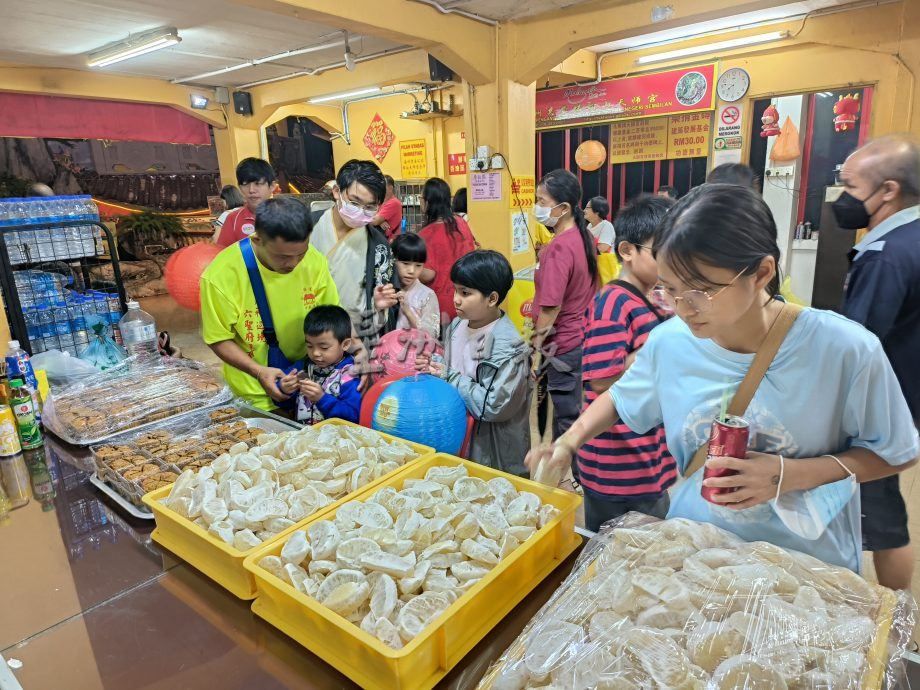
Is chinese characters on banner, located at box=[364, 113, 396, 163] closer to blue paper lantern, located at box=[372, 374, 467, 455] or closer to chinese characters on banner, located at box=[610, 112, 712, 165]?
chinese characters on banner, located at box=[610, 112, 712, 165]

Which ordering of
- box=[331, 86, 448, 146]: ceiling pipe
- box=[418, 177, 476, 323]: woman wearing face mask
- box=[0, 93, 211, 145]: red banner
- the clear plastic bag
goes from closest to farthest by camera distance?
the clear plastic bag < box=[418, 177, 476, 323]: woman wearing face mask < box=[0, 93, 211, 145]: red banner < box=[331, 86, 448, 146]: ceiling pipe

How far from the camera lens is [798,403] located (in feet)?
3.31

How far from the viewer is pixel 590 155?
6.86 metres

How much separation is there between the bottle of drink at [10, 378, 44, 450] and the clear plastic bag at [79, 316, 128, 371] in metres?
0.55

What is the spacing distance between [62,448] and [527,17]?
182 inches

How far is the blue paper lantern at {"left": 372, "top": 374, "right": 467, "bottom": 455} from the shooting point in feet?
4.93

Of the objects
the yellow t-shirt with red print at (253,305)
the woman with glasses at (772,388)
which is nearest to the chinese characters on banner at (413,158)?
the yellow t-shirt with red print at (253,305)

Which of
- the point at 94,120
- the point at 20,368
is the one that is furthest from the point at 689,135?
the point at 94,120

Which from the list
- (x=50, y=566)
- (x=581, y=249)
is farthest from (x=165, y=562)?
(x=581, y=249)

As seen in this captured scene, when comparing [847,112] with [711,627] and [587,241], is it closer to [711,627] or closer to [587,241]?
[587,241]

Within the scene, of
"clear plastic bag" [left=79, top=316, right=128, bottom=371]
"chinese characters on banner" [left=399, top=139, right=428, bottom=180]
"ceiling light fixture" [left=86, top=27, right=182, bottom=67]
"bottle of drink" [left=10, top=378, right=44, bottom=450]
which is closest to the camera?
"bottle of drink" [left=10, top=378, right=44, bottom=450]

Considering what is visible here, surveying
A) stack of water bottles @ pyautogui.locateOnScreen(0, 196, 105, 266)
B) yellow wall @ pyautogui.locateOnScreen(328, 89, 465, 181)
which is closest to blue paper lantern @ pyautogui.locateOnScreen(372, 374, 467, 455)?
stack of water bottles @ pyautogui.locateOnScreen(0, 196, 105, 266)

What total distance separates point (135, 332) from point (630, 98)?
18.5ft

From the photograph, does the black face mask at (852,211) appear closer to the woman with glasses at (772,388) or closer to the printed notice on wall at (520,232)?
the woman with glasses at (772,388)
